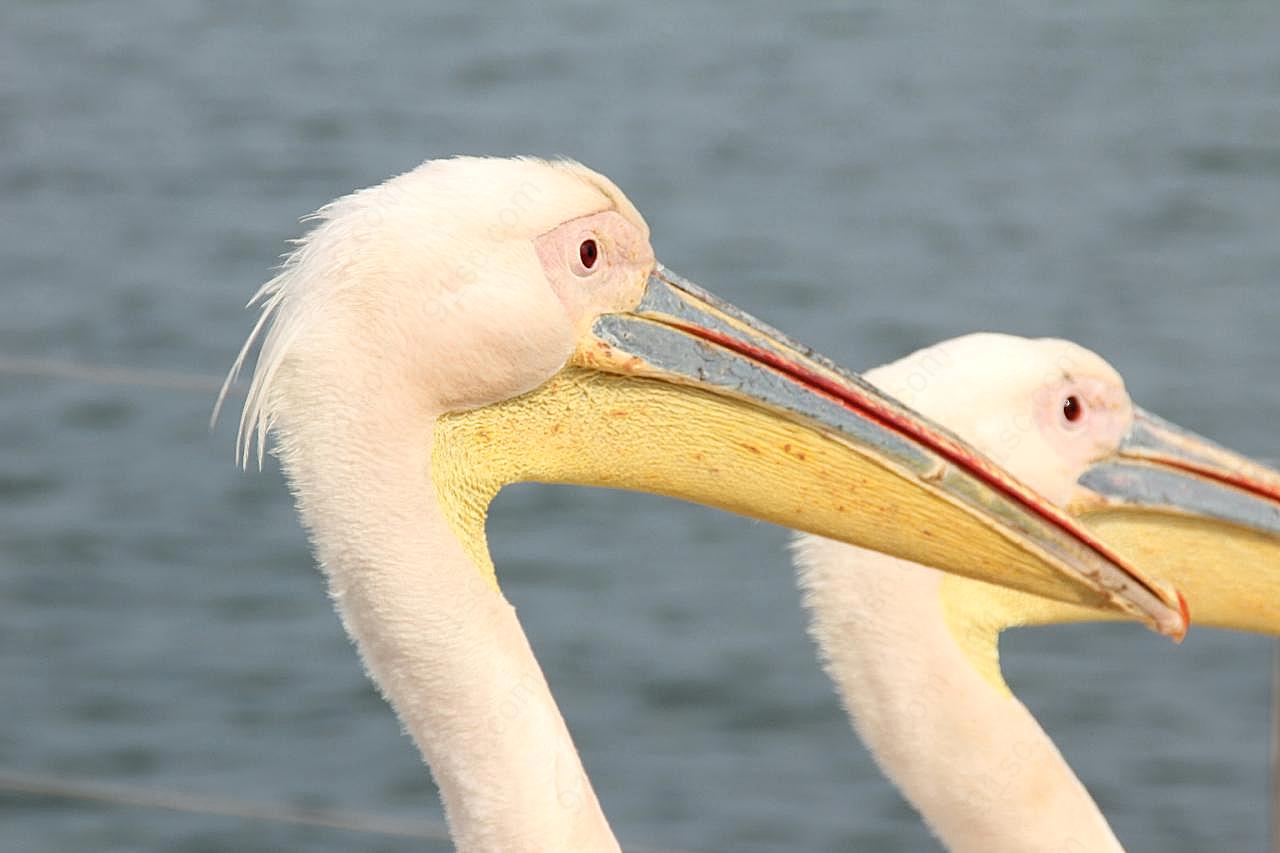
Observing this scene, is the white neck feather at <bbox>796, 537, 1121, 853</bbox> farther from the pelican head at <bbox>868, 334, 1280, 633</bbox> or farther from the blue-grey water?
the blue-grey water

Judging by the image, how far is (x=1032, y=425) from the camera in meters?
3.35

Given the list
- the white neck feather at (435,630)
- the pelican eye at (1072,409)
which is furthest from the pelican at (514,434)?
the pelican eye at (1072,409)

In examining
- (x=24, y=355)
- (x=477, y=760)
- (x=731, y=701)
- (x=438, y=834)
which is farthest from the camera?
(x=24, y=355)

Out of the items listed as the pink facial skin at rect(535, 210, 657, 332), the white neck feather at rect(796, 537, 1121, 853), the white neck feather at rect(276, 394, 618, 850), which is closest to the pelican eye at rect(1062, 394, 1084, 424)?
the white neck feather at rect(796, 537, 1121, 853)

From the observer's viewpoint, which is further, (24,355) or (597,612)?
(24,355)

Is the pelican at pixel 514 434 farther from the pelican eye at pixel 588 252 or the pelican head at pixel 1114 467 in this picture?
the pelican head at pixel 1114 467

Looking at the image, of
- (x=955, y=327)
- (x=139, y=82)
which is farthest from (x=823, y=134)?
(x=139, y=82)

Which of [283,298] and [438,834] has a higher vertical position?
[283,298]

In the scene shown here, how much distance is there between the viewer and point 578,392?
2775mm

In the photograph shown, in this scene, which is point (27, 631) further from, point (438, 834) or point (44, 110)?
point (44, 110)

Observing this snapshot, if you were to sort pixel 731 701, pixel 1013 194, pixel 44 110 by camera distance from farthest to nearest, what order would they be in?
1. pixel 44 110
2. pixel 1013 194
3. pixel 731 701

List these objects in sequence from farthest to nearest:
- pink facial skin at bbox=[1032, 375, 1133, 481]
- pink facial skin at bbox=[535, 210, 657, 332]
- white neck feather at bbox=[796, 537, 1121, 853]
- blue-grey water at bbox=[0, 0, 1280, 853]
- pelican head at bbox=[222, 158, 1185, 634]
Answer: blue-grey water at bbox=[0, 0, 1280, 853] → pink facial skin at bbox=[1032, 375, 1133, 481] → white neck feather at bbox=[796, 537, 1121, 853] → pink facial skin at bbox=[535, 210, 657, 332] → pelican head at bbox=[222, 158, 1185, 634]

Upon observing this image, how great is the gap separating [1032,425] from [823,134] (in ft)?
27.9

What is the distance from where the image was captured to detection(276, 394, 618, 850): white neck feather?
2.62 meters
